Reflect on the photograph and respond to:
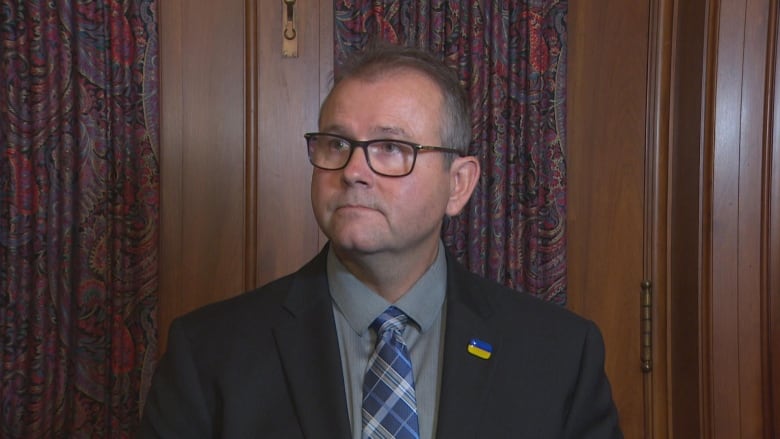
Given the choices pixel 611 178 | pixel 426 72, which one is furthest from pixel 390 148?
pixel 611 178

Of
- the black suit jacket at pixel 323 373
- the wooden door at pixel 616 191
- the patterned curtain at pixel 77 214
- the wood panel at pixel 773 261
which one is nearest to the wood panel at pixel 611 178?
the wooden door at pixel 616 191

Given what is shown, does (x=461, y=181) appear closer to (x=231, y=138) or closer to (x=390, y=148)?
(x=390, y=148)

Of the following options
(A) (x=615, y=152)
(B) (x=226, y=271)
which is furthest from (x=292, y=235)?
(A) (x=615, y=152)

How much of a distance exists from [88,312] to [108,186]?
1.07 feet

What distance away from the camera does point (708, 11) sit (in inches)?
81.4

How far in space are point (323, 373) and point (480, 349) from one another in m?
0.30

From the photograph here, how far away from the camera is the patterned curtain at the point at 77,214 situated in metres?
1.95

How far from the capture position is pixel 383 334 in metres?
1.47

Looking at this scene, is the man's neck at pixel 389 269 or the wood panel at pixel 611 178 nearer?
the man's neck at pixel 389 269

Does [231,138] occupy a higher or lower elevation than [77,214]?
higher

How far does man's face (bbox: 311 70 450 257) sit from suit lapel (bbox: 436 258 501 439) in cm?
16

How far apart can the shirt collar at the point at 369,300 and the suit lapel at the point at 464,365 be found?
0.04m

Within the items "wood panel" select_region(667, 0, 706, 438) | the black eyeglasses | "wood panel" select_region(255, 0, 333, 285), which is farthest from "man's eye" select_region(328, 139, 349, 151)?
"wood panel" select_region(667, 0, 706, 438)

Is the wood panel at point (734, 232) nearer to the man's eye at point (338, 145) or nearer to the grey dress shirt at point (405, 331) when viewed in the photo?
the grey dress shirt at point (405, 331)
